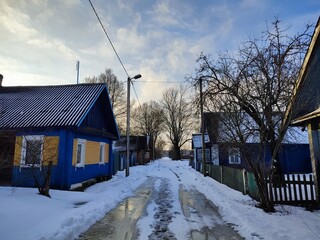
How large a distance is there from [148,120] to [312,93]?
59.1 meters

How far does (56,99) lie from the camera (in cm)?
1595

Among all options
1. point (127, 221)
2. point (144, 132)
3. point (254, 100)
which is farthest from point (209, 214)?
point (144, 132)

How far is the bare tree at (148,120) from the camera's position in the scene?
66.3m

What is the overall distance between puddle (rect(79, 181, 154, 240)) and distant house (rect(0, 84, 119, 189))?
4.01 metres

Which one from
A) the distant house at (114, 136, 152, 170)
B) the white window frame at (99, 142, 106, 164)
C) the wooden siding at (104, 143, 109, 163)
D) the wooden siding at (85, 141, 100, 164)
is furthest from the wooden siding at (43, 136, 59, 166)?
the distant house at (114, 136, 152, 170)

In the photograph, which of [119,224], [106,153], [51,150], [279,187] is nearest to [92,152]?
[106,153]

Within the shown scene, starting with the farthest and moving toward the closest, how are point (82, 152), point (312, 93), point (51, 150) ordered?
point (82, 152) → point (51, 150) → point (312, 93)

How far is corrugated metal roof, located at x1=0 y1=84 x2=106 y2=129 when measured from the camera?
1302cm

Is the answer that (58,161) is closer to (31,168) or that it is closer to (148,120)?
(31,168)

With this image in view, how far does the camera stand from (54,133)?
13.0 m

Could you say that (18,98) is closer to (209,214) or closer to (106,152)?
(106,152)

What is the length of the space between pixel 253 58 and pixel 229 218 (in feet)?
19.3

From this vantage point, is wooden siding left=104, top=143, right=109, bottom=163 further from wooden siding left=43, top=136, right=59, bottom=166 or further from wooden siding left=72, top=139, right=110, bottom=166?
wooden siding left=43, top=136, right=59, bottom=166

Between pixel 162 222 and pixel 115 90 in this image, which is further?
pixel 115 90
